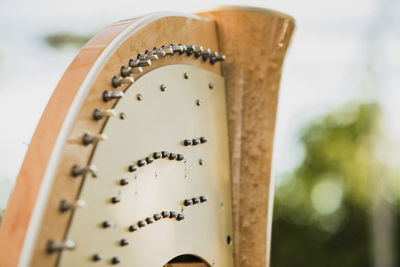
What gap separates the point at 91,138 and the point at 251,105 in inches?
20.2

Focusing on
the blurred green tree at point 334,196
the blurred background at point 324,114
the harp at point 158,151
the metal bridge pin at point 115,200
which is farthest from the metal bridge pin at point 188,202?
the blurred green tree at point 334,196

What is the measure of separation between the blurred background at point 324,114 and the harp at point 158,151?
218cm

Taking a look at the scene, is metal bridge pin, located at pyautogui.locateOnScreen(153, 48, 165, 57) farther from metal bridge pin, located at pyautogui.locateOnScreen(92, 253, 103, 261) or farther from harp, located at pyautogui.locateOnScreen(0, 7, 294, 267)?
metal bridge pin, located at pyautogui.locateOnScreen(92, 253, 103, 261)

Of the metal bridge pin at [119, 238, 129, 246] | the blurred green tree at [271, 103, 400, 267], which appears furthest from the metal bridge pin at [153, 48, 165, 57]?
the blurred green tree at [271, 103, 400, 267]

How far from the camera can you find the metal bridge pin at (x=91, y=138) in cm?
73

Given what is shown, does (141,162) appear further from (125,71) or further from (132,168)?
(125,71)

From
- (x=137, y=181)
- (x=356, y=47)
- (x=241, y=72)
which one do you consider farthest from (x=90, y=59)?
(x=356, y=47)

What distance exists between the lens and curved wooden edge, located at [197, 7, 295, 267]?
3.77ft

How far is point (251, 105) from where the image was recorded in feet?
3.83

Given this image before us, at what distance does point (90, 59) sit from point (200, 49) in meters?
0.31

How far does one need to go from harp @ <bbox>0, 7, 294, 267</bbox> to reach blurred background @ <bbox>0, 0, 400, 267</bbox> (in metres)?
2.18

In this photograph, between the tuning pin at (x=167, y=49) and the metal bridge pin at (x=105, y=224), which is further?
the tuning pin at (x=167, y=49)

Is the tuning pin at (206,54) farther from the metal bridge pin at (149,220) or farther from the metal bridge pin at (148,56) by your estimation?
the metal bridge pin at (149,220)

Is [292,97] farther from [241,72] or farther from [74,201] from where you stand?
[74,201]
